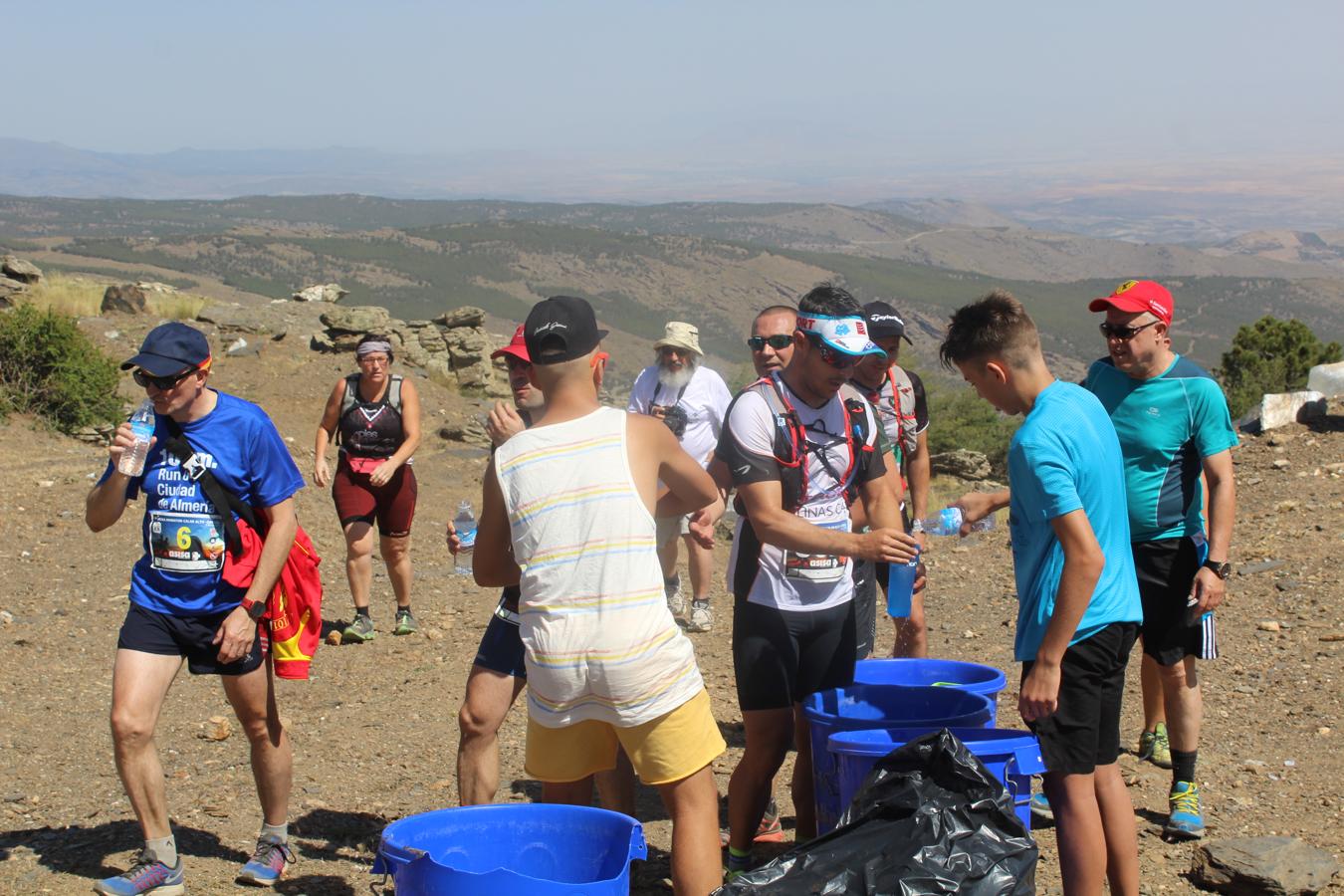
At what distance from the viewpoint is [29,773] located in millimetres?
5266

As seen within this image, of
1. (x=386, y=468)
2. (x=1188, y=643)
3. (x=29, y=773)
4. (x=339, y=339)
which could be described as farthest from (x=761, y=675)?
(x=339, y=339)

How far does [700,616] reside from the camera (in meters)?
7.70

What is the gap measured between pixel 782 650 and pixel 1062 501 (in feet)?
3.62

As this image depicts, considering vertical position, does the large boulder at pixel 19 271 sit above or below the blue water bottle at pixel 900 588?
above

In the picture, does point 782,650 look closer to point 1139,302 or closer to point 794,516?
point 794,516

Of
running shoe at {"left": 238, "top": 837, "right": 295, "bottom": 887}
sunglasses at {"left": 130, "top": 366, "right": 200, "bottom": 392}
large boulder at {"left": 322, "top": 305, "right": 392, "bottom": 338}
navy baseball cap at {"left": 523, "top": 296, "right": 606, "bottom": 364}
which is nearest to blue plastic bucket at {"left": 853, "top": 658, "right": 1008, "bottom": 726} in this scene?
navy baseball cap at {"left": 523, "top": 296, "right": 606, "bottom": 364}

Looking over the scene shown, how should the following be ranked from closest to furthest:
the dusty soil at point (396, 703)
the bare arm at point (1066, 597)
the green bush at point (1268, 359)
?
the bare arm at point (1066, 597), the dusty soil at point (396, 703), the green bush at point (1268, 359)

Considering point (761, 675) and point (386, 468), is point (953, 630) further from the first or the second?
point (761, 675)

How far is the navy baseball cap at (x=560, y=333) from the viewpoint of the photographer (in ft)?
9.96

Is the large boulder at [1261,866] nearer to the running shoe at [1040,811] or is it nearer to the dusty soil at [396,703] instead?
the dusty soil at [396,703]

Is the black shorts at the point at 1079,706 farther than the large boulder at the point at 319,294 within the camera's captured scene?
No

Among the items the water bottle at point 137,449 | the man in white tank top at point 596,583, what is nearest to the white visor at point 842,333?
the man in white tank top at point 596,583

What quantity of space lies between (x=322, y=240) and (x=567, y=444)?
340ft

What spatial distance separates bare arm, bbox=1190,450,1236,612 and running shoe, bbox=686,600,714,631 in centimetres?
370
